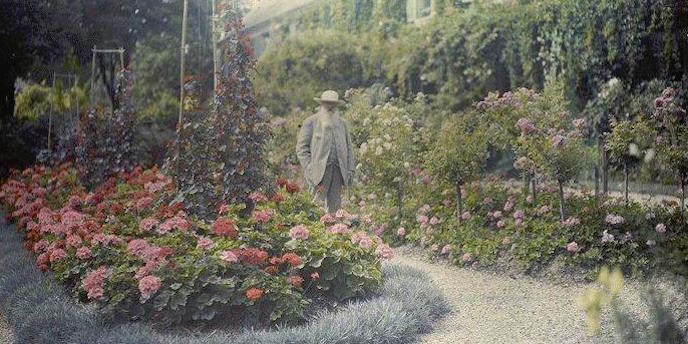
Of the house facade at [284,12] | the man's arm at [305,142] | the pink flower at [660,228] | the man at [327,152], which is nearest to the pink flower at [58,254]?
the man at [327,152]

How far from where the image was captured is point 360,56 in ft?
41.5

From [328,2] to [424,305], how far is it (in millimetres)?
10704

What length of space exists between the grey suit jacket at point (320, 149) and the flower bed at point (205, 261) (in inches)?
26.4

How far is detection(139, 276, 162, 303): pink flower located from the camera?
3.96 m

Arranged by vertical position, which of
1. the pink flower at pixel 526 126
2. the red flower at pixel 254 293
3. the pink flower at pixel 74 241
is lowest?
the red flower at pixel 254 293

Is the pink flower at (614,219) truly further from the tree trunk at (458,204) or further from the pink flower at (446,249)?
the tree trunk at (458,204)

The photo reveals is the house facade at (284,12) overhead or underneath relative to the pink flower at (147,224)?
overhead

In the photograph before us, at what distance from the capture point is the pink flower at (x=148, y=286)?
156 inches

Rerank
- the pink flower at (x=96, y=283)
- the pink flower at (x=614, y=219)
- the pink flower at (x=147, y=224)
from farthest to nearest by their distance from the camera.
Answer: the pink flower at (x=614, y=219), the pink flower at (x=147, y=224), the pink flower at (x=96, y=283)

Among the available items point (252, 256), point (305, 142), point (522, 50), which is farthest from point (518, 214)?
point (522, 50)

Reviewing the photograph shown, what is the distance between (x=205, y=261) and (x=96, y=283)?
0.60 metres

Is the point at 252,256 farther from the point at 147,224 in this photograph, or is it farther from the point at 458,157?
the point at 458,157

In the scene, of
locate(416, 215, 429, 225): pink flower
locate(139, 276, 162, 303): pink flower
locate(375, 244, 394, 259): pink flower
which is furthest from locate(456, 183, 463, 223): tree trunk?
locate(139, 276, 162, 303): pink flower

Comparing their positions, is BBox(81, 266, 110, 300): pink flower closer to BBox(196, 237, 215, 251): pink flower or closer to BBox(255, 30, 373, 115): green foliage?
BBox(196, 237, 215, 251): pink flower
